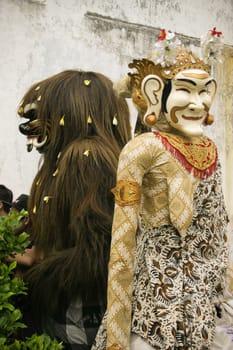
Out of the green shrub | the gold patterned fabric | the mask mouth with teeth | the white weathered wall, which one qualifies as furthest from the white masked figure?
the white weathered wall

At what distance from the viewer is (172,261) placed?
185cm

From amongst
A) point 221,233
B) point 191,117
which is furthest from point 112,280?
point 191,117

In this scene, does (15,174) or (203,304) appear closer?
(203,304)

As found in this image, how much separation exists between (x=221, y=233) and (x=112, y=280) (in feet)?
1.25

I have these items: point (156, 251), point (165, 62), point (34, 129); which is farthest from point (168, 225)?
point (34, 129)

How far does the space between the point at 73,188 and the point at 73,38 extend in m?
2.31

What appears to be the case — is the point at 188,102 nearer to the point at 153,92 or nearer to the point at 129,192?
the point at 153,92

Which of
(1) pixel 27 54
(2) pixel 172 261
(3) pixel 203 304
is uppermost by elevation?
(1) pixel 27 54

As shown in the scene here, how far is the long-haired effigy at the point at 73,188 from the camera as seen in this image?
2150 mm

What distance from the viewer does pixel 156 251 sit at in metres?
1.87

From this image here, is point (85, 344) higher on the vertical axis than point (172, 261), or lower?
lower

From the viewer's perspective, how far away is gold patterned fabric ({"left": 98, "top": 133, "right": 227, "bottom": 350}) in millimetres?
1810

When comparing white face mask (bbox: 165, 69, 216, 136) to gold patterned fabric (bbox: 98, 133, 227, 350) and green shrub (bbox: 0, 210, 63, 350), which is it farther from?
green shrub (bbox: 0, 210, 63, 350)

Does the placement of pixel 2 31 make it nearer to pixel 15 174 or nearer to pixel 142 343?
pixel 15 174
